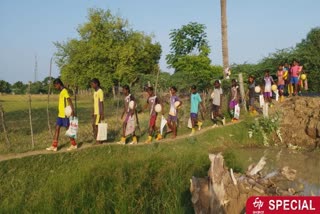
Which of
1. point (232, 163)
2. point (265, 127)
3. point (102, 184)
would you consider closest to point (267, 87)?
point (265, 127)

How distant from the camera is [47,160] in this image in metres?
9.42

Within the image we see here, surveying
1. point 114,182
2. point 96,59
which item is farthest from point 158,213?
point 96,59

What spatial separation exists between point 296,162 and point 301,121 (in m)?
3.50

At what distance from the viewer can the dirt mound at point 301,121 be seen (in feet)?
46.0

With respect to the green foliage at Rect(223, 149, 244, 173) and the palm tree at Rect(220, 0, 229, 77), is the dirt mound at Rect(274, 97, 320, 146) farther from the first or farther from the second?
the green foliage at Rect(223, 149, 244, 173)

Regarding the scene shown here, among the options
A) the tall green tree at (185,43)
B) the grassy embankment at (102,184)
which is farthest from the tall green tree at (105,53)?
the grassy embankment at (102,184)

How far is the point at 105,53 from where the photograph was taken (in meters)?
32.2

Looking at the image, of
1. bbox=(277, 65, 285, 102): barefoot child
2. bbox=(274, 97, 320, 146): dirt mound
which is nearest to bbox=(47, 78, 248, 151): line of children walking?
bbox=(274, 97, 320, 146): dirt mound

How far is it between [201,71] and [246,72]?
12.9 ft

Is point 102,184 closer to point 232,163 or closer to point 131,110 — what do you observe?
point 232,163

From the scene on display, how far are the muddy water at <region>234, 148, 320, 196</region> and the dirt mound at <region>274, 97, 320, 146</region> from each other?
1.03 metres

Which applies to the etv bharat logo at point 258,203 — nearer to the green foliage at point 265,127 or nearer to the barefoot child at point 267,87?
the green foliage at point 265,127

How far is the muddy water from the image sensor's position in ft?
29.4

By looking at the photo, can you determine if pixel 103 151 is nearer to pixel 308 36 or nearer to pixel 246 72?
pixel 246 72
